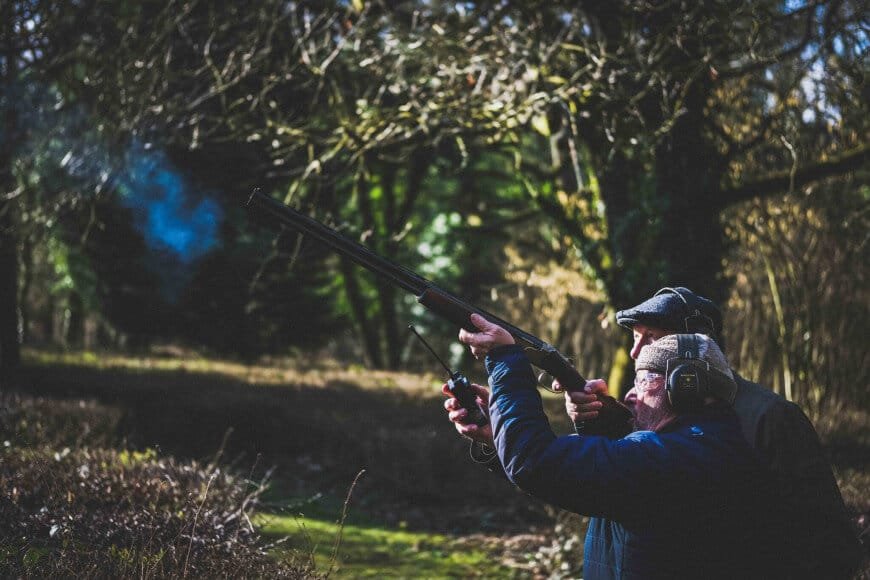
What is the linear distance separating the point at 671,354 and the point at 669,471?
1.30 ft

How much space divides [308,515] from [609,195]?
4.73m

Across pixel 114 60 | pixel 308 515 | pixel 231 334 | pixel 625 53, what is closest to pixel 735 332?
pixel 625 53

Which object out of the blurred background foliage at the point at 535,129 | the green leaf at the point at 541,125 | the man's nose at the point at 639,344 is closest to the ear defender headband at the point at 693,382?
the man's nose at the point at 639,344

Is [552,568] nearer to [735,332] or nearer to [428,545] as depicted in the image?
[428,545]

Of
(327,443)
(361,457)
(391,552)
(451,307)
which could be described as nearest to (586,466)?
(451,307)

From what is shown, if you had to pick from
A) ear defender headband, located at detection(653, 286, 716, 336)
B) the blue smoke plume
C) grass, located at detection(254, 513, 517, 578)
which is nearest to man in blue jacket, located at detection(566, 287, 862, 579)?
ear defender headband, located at detection(653, 286, 716, 336)

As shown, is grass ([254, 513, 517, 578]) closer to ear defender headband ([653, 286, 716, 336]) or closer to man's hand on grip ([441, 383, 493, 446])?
man's hand on grip ([441, 383, 493, 446])

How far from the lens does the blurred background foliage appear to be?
8406 mm

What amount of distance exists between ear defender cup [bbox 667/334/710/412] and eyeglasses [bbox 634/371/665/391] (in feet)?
0.35

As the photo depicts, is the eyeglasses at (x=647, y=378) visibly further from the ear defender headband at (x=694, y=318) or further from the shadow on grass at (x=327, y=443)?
the shadow on grass at (x=327, y=443)

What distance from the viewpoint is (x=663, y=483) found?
258 centimetres

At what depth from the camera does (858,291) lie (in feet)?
45.8

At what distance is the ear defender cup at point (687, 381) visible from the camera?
2.66 meters

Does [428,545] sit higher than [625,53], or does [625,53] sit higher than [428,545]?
[625,53]
